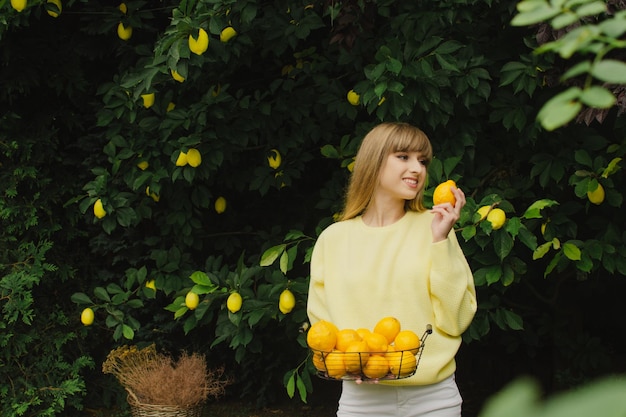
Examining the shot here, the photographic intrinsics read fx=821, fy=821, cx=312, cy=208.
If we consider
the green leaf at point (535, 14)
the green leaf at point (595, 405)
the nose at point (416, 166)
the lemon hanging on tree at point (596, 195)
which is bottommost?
the lemon hanging on tree at point (596, 195)

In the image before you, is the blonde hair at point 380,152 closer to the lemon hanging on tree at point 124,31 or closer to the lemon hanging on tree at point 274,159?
the lemon hanging on tree at point 274,159

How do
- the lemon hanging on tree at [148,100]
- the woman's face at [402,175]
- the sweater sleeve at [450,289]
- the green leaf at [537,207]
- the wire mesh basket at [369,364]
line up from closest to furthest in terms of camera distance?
the wire mesh basket at [369,364]
the sweater sleeve at [450,289]
the woman's face at [402,175]
the green leaf at [537,207]
the lemon hanging on tree at [148,100]

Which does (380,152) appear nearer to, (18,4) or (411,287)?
(411,287)

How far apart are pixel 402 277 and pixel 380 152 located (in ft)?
1.27

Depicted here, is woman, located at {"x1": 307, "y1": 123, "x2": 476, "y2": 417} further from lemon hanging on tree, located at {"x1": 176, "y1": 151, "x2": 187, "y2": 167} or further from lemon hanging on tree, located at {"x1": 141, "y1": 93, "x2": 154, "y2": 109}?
lemon hanging on tree, located at {"x1": 141, "y1": 93, "x2": 154, "y2": 109}

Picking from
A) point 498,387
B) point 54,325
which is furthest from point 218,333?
point 498,387

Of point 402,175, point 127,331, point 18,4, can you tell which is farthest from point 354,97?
point 127,331

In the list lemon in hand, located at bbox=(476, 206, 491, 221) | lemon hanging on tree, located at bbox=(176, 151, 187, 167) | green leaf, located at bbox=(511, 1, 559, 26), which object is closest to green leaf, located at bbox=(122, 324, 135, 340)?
lemon hanging on tree, located at bbox=(176, 151, 187, 167)

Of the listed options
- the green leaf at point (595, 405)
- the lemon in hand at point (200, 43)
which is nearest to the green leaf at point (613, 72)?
the green leaf at point (595, 405)

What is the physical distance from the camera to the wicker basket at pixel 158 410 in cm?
433

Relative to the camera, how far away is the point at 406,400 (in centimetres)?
235

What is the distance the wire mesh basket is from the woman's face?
543mm

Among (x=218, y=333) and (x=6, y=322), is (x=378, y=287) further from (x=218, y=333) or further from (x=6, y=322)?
(x=6, y=322)

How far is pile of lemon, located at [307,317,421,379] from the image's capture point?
2020mm
